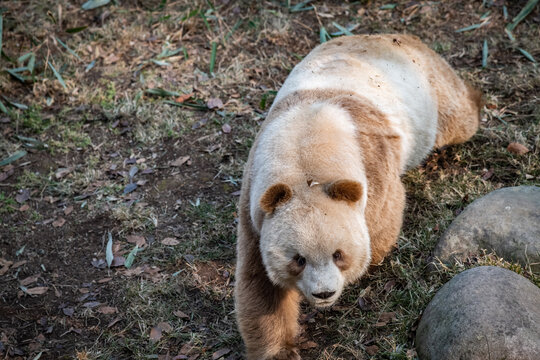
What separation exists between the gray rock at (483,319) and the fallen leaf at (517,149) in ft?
7.21

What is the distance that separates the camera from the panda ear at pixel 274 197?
11.6ft

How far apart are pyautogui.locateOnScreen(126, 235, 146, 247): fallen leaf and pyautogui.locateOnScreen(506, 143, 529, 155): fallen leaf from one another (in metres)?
3.78

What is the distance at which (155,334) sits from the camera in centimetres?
468

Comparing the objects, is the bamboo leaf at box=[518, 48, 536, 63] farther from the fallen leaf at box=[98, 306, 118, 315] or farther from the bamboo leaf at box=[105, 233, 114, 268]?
the fallen leaf at box=[98, 306, 118, 315]

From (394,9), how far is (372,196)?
451 centimetres

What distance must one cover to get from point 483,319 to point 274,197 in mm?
1486

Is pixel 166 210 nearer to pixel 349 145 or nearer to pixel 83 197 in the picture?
pixel 83 197

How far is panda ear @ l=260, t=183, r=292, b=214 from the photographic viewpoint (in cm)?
354

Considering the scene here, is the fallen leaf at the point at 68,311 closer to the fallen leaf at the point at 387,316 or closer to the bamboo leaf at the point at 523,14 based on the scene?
the fallen leaf at the point at 387,316

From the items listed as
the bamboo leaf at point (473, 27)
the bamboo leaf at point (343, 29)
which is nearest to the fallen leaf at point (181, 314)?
the bamboo leaf at point (343, 29)

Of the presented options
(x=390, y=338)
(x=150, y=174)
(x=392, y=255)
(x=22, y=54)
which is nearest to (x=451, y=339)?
(x=390, y=338)

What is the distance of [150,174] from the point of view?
21.0 ft

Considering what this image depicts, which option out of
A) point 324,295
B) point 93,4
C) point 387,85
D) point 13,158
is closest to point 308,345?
point 324,295

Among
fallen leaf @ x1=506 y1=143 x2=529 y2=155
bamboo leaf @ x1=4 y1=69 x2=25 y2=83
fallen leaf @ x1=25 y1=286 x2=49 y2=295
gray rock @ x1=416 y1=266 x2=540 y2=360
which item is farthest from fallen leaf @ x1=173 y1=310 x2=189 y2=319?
bamboo leaf @ x1=4 y1=69 x2=25 y2=83
